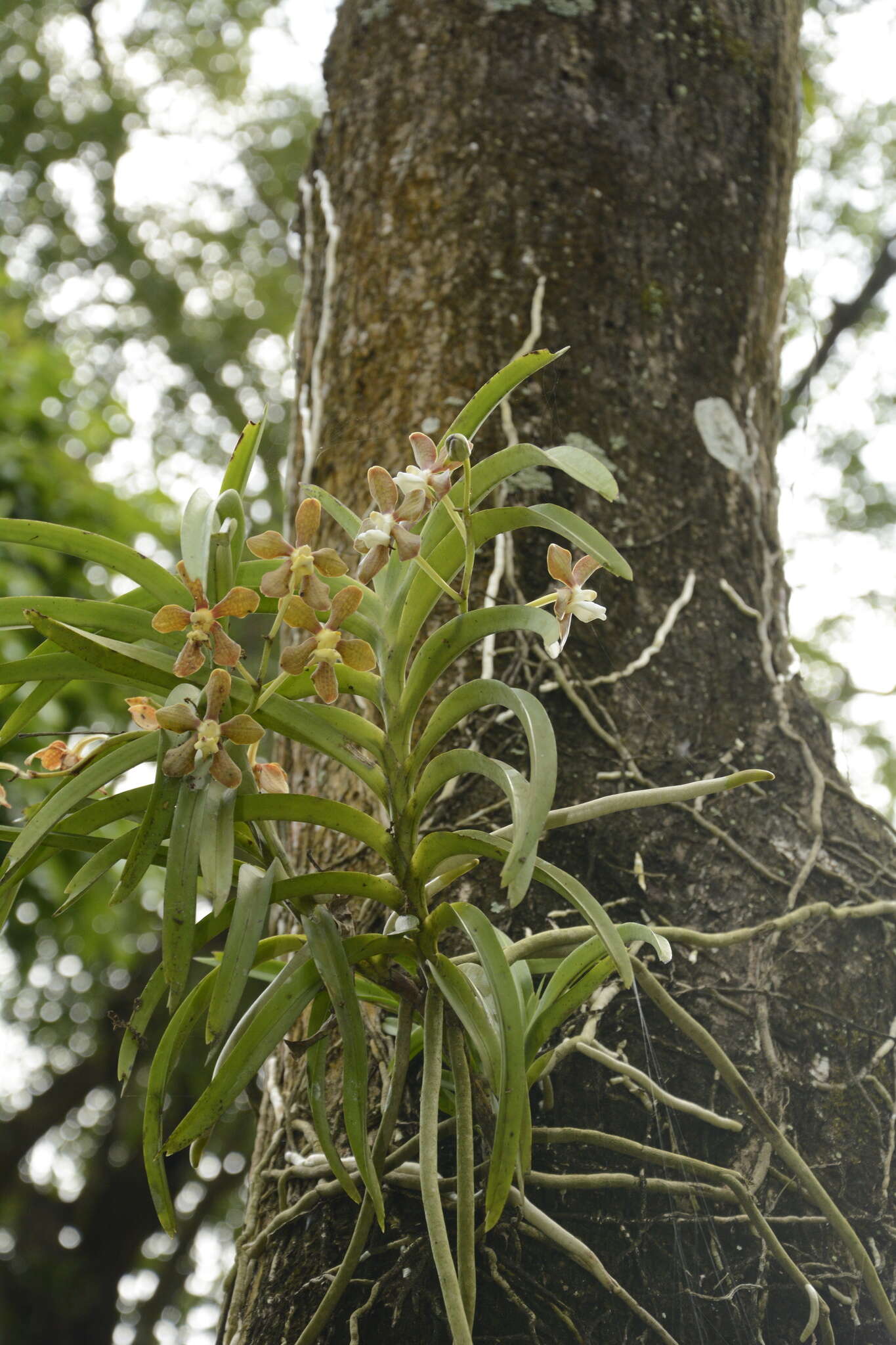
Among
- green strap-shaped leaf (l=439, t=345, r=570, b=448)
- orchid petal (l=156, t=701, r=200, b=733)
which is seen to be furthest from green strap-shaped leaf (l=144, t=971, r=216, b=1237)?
green strap-shaped leaf (l=439, t=345, r=570, b=448)

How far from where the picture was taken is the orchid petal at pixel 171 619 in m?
0.64

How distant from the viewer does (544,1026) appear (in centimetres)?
77

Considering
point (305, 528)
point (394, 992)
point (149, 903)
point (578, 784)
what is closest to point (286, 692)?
point (305, 528)

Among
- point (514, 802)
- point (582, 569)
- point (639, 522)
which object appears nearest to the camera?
point (514, 802)

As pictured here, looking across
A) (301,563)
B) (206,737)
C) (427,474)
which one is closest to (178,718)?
(206,737)

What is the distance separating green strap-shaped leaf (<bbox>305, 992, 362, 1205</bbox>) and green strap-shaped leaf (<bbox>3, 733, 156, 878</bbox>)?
8.8 inches

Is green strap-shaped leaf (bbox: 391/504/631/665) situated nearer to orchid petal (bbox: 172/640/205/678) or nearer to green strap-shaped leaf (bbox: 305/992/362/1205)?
orchid petal (bbox: 172/640/205/678)

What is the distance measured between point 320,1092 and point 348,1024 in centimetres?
8

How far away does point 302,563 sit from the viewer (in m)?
0.65

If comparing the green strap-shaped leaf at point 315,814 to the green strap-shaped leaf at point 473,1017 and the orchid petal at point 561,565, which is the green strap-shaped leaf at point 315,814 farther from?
the orchid petal at point 561,565

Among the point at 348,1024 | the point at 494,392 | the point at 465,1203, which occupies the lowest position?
the point at 465,1203

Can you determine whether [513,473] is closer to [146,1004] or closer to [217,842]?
[217,842]

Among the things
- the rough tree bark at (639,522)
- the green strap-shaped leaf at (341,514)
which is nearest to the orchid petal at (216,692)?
the green strap-shaped leaf at (341,514)

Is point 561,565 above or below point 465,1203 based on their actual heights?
above
